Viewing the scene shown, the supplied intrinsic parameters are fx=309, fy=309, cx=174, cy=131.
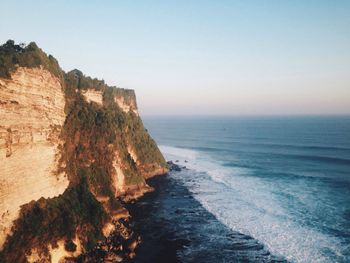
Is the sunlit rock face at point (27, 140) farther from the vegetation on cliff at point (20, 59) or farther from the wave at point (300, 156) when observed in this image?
the wave at point (300, 156)

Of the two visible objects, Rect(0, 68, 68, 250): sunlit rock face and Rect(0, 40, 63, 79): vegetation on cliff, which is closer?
Rect(0, 68, 68, 250): sunlit rock face

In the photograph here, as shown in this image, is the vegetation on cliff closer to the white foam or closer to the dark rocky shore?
the dark rocky shore

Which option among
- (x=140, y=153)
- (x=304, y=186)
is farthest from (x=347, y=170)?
(x=140, y=153)

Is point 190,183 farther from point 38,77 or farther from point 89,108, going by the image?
point 38,77

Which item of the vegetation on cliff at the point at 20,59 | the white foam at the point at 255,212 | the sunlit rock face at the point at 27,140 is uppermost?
the vegetation on cliff at the point at 20,59

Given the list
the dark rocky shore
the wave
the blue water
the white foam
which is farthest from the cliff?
the wave

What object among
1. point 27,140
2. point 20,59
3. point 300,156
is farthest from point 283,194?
point 20,59

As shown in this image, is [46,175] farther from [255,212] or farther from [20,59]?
[255,212]

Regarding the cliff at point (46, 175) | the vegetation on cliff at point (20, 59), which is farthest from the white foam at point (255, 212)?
the vegetation on cliff at point (20, 59)
